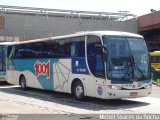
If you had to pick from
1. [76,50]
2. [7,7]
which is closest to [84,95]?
[76,50]

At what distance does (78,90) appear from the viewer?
17.3m

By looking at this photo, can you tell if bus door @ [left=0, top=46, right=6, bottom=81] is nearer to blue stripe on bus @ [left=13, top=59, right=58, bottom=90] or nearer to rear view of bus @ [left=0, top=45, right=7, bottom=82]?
rear view of bus @ [left=0, top=45, right=7, bottom=82]

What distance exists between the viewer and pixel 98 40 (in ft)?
52.8

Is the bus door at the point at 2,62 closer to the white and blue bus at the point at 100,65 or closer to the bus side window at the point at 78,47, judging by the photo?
the white and blue bus at the point at 100,65

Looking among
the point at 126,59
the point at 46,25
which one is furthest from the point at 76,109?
the point at 46,25

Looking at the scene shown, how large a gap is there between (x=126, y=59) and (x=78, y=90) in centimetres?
259

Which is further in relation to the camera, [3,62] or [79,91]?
[3,62]

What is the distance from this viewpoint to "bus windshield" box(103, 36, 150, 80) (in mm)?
15523

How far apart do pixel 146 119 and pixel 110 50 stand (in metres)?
4.31

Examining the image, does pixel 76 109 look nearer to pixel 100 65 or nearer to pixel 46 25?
pixel 100 65

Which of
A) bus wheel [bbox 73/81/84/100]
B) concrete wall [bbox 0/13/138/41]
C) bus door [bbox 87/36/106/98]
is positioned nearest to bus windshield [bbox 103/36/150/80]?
bus door [bbox 87/36/106/98]

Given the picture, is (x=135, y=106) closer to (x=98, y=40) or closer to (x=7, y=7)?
(x=98, y=40)

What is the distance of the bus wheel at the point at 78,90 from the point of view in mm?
Answer: 17062

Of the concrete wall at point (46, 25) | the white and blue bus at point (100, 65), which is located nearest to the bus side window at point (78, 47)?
the white and blue bus at point (100, 65)
